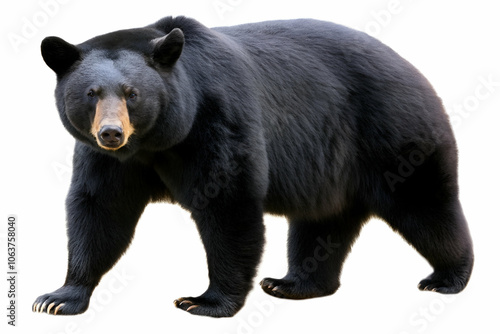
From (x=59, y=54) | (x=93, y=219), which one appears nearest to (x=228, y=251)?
(x=93, y=219)

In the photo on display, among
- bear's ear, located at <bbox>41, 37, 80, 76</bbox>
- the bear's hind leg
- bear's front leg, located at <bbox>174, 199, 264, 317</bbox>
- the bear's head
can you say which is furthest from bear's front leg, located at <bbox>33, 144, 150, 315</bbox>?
the bear's hind leg

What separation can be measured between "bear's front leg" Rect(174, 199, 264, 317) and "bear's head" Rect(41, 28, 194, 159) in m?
0.81

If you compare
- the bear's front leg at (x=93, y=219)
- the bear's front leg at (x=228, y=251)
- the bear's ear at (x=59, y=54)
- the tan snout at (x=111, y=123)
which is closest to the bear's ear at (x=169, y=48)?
the tan snout at (x=111, y=123)

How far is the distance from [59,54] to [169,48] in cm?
95

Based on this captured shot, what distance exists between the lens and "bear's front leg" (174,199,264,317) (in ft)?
30.2

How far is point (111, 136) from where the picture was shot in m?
8.41

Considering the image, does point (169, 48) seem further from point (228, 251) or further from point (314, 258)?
point (314, 258)

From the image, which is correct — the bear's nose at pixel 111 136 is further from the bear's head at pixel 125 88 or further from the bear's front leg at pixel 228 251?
the bear's front leg at pixel 228 251

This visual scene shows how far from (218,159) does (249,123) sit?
1.54 ft

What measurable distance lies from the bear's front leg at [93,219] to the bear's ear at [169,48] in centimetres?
111

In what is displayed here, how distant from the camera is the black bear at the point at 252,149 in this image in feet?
29.1

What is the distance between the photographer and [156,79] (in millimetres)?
8844

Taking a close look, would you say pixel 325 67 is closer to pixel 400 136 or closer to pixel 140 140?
pixel 400 136

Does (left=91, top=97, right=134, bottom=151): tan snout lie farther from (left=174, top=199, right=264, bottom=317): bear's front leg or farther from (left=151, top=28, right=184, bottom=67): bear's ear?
(left=174, top=199, right=264, bottom=317): bear's front leg
